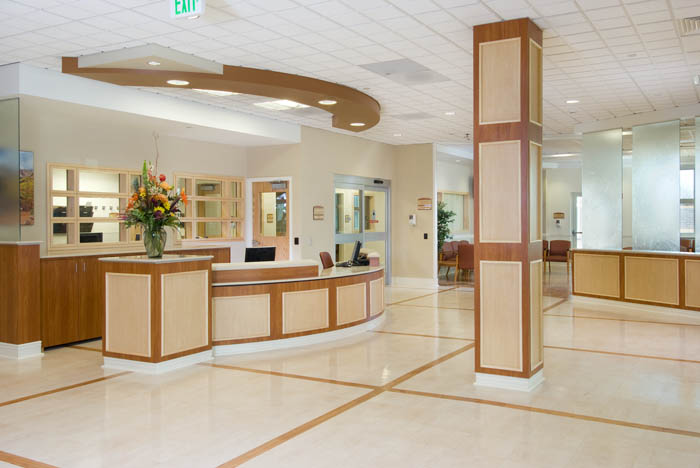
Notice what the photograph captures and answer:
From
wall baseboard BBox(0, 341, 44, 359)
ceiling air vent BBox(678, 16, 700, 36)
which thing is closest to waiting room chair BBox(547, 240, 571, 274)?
ceiling air vent BBox(678, 16, 700, 36)

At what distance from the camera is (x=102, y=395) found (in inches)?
190

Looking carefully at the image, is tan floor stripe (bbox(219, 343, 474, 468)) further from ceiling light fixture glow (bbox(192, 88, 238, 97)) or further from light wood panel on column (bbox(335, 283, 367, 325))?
ceiling light fixture glow (bbox(192, 88, 238, 97))

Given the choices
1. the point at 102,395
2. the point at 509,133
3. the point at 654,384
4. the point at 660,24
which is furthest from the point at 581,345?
the point at 102,395

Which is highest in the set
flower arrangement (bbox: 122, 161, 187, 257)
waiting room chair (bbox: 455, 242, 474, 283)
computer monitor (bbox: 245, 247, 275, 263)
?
flower arrangement (bbox: 122, 161, 187, 257)

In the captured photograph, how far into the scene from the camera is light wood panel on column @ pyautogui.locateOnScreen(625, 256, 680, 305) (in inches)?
348

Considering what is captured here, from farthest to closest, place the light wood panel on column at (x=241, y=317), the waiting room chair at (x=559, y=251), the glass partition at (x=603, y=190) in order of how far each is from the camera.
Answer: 1. the waiting room chair at (x=559, y=251)
2. the glass partition at (x=603, y=190)
3. the light wood panel on column at (x=241, y=317)

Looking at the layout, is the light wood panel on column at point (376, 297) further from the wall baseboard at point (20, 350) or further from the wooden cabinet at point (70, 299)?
the wall baseboard at point (20, 350)

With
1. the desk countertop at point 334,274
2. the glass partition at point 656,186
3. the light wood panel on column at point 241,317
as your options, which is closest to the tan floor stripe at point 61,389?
the light wood panel on column at point 241,317

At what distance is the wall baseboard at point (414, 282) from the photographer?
1249 centimetres

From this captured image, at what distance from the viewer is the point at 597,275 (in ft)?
32.4

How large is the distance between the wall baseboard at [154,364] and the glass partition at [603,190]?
7.09 m

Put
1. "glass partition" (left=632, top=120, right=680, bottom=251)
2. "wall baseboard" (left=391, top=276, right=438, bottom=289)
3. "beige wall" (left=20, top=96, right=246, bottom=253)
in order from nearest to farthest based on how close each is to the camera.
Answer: "beige wall" (left=20, top=96, right=246, bottom=253)
"glass partition" (left=632, top=120, right=680, bottom=251)
"wall baseboard" (left=391, top=276, right=438, bottom=289)

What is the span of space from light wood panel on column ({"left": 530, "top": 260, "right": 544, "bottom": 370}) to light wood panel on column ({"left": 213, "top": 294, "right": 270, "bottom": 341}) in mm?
2864

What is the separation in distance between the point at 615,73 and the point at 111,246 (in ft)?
22.2
